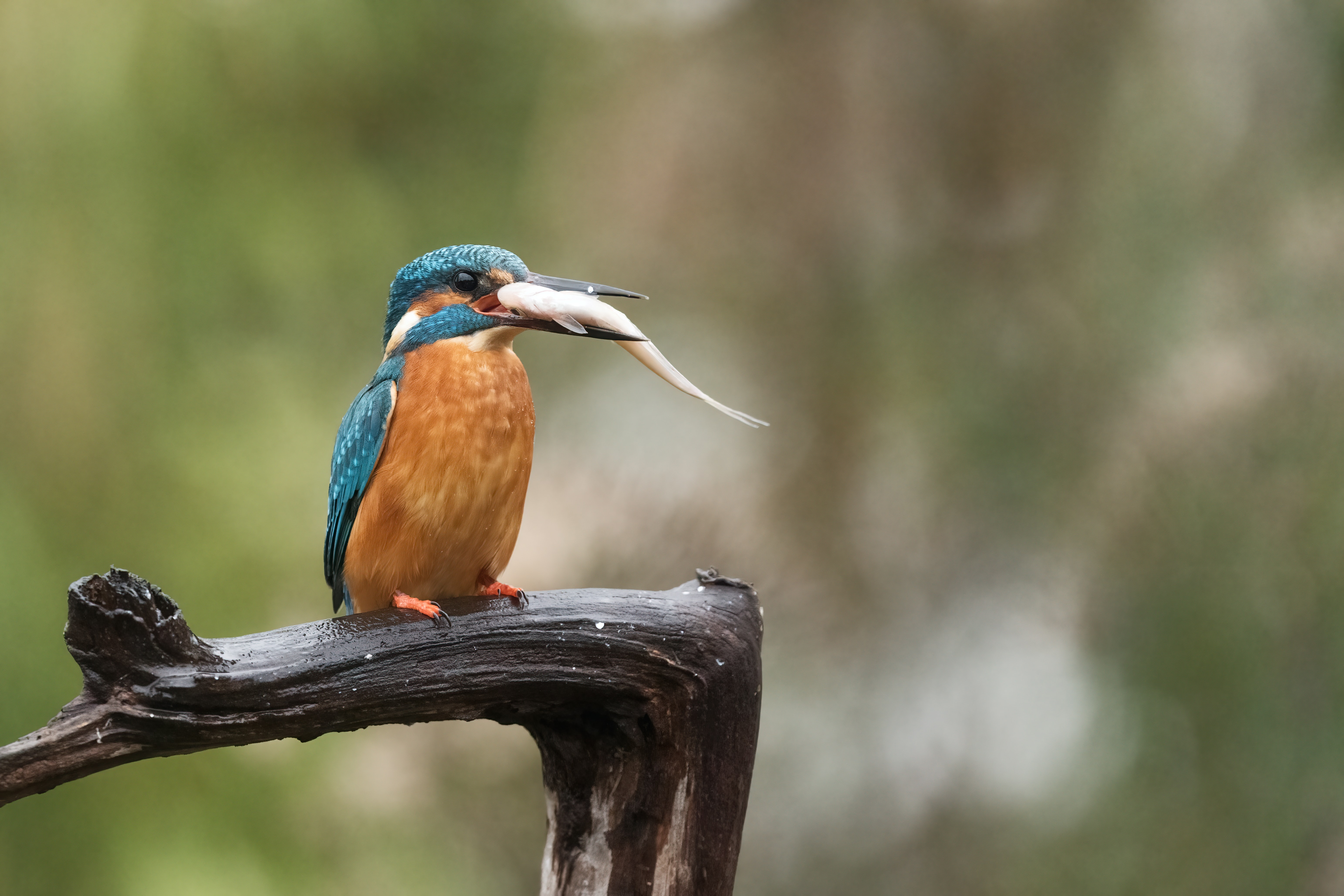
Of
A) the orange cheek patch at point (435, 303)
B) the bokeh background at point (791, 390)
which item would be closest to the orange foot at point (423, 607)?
the orange cheek patch at point (435, 303)

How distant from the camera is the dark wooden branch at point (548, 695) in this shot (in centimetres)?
115

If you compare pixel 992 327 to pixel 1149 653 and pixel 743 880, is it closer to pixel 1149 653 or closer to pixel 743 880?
pixel 1149 653

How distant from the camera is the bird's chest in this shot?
144cm

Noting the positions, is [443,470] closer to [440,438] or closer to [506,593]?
[440,438]

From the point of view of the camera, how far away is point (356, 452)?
148 centimetres

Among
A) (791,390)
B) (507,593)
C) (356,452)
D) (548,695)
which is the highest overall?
(791,390)

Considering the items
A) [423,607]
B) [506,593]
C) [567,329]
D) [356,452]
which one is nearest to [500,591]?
[506,593]

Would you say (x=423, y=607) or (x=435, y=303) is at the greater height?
(x=435, y=303)

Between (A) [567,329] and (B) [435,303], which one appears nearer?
(A) [567,329]

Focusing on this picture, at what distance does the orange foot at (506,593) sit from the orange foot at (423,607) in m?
0.09

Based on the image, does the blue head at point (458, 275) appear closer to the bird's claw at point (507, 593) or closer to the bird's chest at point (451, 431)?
the bird's chest at point (451, 431)

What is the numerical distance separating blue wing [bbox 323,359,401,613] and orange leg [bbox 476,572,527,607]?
0.60 ft

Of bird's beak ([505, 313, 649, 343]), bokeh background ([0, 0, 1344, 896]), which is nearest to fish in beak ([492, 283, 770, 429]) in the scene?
bird's beak ([505, 313, 649, 343])

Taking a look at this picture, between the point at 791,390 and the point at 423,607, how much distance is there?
1739 millimetres
